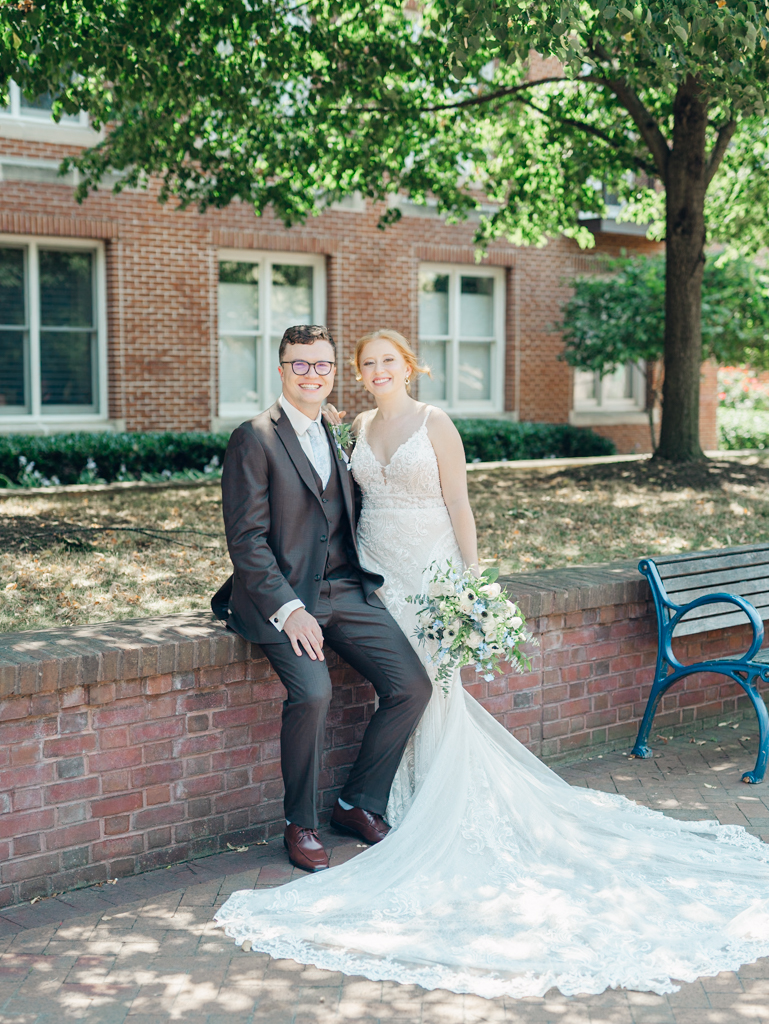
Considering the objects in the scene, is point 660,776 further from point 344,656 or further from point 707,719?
point 344,656

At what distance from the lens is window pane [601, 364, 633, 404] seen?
1961 centimetres

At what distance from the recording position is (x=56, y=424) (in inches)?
550

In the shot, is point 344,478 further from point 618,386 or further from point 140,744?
point 618,386

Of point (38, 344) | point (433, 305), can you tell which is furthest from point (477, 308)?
point (38, 344)

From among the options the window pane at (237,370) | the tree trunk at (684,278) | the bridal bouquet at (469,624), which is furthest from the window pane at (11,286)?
the bridal bouquet at (469,624)

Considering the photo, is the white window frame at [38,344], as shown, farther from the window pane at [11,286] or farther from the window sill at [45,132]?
the window sill at [45,132]

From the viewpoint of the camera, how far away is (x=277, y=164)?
10.7m

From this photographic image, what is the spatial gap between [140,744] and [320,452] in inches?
54.6

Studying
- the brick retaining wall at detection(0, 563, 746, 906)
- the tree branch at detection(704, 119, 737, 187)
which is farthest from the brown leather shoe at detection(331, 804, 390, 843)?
the tree branch at detection(704, 119, 737, 187)

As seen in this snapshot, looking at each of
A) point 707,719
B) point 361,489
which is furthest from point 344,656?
point 707,719

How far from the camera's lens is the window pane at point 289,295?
1579 cm

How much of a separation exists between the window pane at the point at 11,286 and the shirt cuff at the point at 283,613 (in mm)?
10973

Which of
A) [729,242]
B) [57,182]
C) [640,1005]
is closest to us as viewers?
[640,1005]

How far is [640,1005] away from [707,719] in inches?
131
